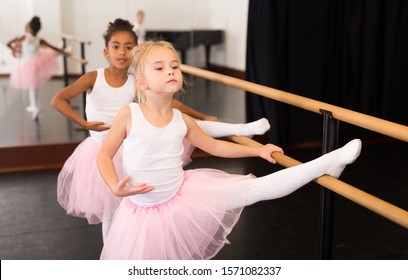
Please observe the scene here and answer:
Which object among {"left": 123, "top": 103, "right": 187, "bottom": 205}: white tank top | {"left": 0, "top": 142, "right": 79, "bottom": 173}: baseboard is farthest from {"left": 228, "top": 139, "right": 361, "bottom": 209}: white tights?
{"left": 0, "top": 142, "right": 79, "bottom": 173}: baseboard

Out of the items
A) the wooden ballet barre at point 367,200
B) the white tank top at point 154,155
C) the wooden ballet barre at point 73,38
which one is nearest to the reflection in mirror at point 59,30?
the wooden ballet barre at point 73,38

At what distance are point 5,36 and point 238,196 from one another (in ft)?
10.9

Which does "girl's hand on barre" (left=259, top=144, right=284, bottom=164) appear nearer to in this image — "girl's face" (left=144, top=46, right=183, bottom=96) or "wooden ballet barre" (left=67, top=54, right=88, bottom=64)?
"girl's face" (left=144, top=46, right=183, bottom=96)

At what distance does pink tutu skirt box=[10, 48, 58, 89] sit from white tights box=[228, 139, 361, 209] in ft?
10.9

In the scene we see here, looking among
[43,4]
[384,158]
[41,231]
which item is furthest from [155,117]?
[384,158]

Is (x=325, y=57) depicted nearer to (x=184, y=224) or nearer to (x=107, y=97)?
(x=107, y=97)

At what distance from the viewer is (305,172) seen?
5.47 feet

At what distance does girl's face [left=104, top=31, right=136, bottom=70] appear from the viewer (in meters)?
2.22

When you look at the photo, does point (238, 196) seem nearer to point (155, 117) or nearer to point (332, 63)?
point (155, 117)

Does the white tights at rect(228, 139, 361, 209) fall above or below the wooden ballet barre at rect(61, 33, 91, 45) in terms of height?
below

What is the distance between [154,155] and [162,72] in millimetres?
260

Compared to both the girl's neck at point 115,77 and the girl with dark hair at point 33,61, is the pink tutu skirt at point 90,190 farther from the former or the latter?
the girl with dark hair at point 33,61

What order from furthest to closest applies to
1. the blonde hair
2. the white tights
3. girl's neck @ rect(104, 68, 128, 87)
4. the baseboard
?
the baseboard < girl's neck @ rect(104, 68, 128, 87) < the blonde hair < the white tights

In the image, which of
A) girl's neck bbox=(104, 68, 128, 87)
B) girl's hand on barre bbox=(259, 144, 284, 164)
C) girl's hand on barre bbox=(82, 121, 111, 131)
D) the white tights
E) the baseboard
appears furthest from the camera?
the baseboard
